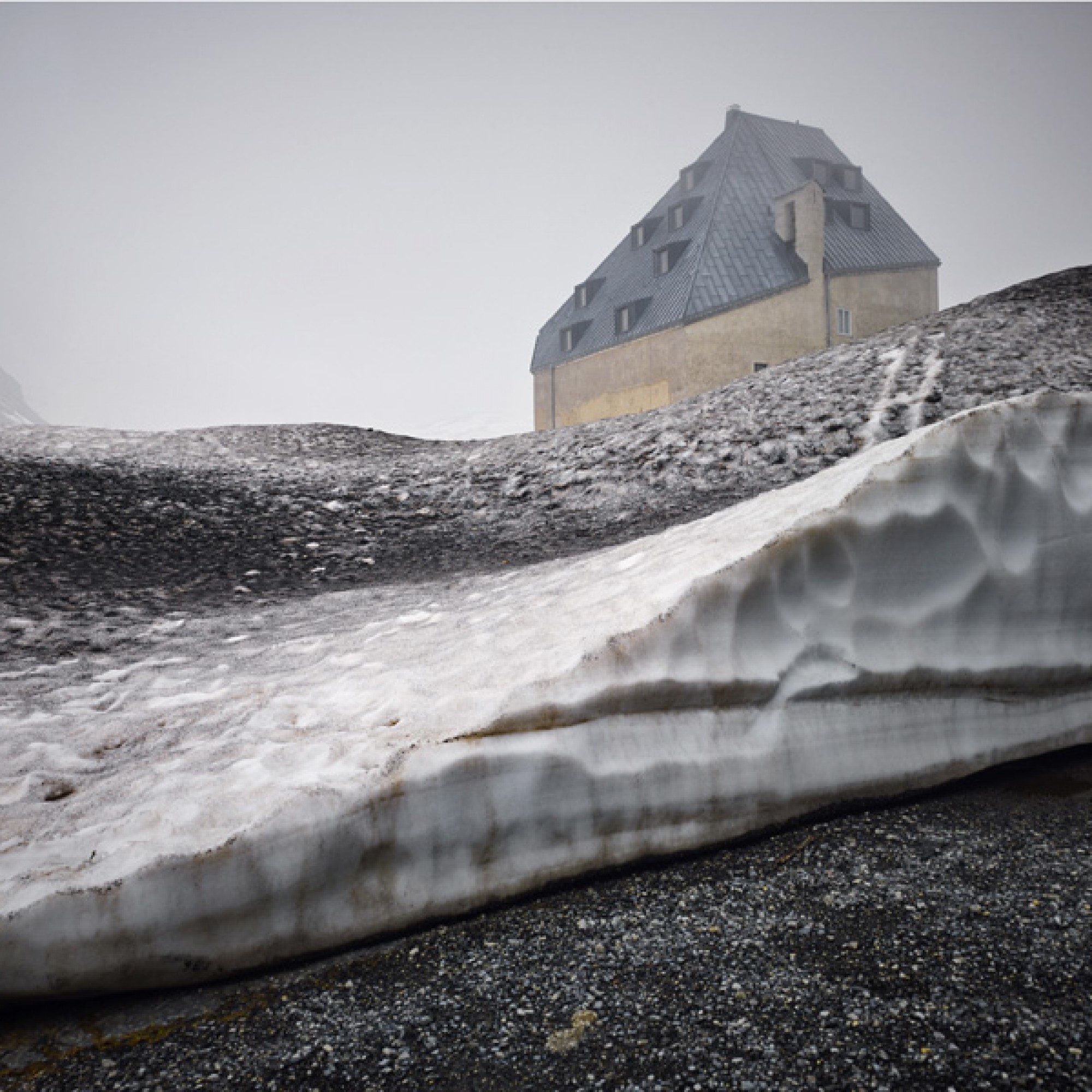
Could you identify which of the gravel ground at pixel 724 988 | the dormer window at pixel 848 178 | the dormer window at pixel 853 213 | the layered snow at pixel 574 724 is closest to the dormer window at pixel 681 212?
the dormer window at pixel 853 213

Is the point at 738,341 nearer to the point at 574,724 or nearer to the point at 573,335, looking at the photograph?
the point at 573,335

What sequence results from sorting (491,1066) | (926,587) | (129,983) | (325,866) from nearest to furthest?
1. (491,1066)
2. (129,983)
3. (325,866)
4. (926,587)

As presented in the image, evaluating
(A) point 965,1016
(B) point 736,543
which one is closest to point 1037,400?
(B) point 736,543

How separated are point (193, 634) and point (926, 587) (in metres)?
2.38

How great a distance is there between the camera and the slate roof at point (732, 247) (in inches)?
724

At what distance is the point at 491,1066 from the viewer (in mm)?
1129

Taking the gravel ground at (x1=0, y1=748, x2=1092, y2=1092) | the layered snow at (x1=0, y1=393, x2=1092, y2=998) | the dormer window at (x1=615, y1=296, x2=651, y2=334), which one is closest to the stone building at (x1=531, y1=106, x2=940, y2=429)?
the dormer window at (x1=615, y1=296, x2=651, y2=334)

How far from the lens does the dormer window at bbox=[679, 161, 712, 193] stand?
2219cm

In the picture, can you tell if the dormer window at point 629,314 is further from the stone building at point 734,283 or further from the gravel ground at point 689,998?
the gravel ground at point 689,998

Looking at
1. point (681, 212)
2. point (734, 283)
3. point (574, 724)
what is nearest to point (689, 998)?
point (574, 724)

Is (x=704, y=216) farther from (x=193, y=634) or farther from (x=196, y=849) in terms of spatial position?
(x=196, y=849)

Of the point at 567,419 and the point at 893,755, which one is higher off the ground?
the point at 567,419

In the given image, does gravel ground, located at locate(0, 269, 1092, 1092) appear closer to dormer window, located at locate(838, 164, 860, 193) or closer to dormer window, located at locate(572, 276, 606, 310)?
dormer window, located at locate(572, 276, 606, 310)

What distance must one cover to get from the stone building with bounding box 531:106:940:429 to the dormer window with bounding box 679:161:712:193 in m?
0.03
